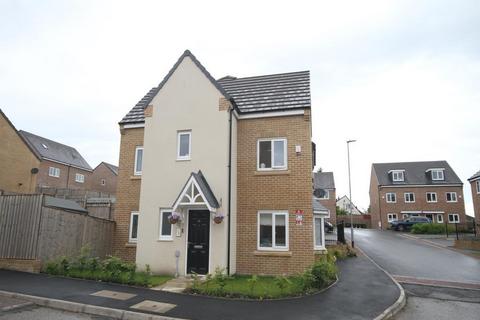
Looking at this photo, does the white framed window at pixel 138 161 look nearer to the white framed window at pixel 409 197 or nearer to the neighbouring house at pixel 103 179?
the neighbouring house at pixel 103 179

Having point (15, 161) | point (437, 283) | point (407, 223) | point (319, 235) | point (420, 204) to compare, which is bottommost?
point (437, 283)

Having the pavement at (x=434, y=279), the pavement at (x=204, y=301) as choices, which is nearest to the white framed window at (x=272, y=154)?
the pavement at (x=204, y=301)

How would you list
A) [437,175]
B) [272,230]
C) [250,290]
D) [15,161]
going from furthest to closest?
1. [437,175]
2. [15,161]
3. [272,230]
4. [250,290]

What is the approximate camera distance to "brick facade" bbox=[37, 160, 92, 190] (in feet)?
132

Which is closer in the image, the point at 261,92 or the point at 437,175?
the point at 261,92

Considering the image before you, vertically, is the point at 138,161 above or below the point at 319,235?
above

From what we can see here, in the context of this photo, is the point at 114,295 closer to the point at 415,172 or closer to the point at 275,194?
the point at 275,194

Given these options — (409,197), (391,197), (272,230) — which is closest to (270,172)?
(272,230)

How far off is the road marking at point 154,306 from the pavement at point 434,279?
5705 millimetres

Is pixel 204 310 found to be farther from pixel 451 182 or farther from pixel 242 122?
pixel 451 182

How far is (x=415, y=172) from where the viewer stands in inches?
1801

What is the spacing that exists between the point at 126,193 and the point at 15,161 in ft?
52.0

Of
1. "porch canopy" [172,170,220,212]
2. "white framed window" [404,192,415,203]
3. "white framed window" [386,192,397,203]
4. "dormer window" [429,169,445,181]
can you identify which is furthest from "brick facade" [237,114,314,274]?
"dormer window" [429,169,445,181]

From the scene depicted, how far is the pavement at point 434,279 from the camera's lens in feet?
28.6
